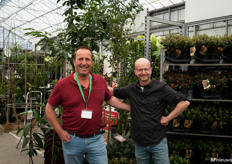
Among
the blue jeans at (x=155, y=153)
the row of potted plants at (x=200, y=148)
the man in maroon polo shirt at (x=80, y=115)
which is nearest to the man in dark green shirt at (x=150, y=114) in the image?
the blue jeans at (x=155, y=153)

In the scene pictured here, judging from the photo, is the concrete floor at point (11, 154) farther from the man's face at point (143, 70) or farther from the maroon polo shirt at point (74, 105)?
the man's face at point (143, 70)

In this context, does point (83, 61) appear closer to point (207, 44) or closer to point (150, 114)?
point (150, 114)

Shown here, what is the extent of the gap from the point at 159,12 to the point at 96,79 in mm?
13071

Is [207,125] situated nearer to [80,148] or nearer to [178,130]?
[178,130]

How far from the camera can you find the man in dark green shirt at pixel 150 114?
1911mm

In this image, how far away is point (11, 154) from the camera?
3.86 metres

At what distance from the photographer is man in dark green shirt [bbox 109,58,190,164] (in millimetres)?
1911

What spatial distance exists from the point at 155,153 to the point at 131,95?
1.81 ft

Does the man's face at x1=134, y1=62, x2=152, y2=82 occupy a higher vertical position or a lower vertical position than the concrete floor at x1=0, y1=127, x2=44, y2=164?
higher

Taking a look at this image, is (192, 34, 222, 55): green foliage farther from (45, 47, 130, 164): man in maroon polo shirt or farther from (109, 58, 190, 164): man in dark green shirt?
(45, 47, 130, 164): man in maroon polo shirt

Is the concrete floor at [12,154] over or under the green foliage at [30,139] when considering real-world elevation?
under

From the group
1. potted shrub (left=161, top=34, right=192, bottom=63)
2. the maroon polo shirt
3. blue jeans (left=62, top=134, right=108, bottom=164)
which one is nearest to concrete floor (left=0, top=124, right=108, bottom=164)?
blue jeans (left=62, top=134, right=108, bottom=164)

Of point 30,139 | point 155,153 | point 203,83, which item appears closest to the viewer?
point 155,153

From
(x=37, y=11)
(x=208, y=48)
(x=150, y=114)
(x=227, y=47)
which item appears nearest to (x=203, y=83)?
(x=208, y=48)
